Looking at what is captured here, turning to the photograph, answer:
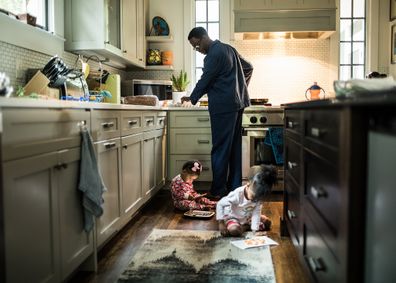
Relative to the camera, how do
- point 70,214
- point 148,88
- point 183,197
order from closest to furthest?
point 70,214 → point 183,197 → point 148,88

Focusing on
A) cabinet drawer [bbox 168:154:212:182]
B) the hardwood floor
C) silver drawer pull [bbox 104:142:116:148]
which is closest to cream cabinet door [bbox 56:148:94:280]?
the hardwood floor

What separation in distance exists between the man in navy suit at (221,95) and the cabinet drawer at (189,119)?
48 cm

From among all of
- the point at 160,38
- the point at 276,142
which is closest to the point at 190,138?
the point at 276,142

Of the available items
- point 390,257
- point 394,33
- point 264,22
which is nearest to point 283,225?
point 390,257

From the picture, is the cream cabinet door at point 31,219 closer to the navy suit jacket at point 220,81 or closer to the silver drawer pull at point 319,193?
the silver drawer pull at point 319,193

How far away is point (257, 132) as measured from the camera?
426 centimetres

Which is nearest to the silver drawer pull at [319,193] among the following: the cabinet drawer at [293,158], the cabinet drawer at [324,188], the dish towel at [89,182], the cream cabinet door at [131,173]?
the cabinet drawer at [324,188]

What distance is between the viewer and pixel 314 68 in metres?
4.85

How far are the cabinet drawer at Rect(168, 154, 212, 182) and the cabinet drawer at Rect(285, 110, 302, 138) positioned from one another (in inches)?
68.6

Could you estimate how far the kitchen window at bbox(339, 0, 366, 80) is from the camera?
4852mm

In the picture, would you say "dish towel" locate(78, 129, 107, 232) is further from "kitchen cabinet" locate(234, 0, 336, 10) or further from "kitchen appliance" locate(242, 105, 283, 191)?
"kitchen cabinet" locate(234, 0, 336, 10)

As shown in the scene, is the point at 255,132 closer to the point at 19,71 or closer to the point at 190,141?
the point at 190,141

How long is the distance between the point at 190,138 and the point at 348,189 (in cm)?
322

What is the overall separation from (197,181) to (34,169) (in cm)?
291
